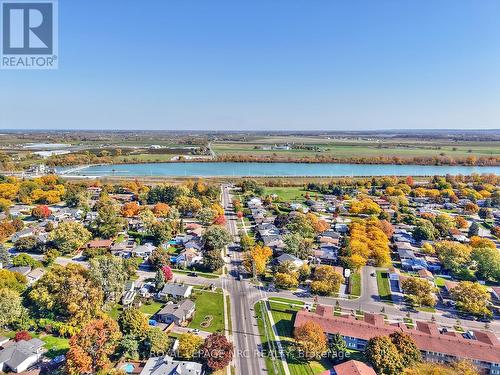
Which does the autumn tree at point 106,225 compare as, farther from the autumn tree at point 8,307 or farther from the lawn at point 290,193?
the lawn at point 290,193

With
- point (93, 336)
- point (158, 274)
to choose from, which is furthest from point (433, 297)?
point (93, 336)

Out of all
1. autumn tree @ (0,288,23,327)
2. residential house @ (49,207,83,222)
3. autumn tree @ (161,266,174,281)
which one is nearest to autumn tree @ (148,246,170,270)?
autumn tree @ (161,266,174,281)

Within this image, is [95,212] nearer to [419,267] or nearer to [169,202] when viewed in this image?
[169,202]

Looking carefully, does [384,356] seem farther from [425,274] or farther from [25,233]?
[25,233]

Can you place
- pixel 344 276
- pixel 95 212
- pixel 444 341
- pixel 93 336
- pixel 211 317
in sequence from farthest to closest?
1. pixel 95 212
2. pixel 344 276
3. pixel 211 317
4. pixel 444 341
5. pixel 93 336

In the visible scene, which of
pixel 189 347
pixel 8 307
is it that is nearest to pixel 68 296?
pixel 8 307

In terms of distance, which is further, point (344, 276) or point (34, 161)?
point (34, 161)

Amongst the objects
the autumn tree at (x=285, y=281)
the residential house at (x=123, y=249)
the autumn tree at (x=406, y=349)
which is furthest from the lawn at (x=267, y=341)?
the residential house at (x=123, y=249)
